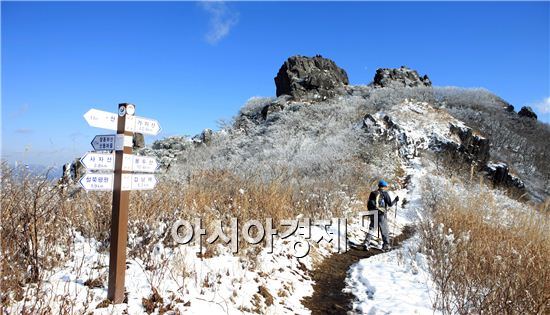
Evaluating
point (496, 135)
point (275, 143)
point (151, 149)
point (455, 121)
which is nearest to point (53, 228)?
point (275, 143)

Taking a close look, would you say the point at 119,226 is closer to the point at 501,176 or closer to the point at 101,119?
the point at 101,119

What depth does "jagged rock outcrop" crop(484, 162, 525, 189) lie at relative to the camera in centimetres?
2048

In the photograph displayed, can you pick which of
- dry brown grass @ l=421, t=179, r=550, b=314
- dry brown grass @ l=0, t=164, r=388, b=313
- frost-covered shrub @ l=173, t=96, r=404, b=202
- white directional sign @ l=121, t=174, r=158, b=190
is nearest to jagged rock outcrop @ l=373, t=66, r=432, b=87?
frost-covered shrub @ l=173, t=96, r=404, b=202

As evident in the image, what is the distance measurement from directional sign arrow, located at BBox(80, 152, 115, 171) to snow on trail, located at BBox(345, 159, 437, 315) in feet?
12.3

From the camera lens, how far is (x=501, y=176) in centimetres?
2075

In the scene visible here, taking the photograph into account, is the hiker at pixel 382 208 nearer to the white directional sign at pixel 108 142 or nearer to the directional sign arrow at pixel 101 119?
the white directional sign at pixel 108 142

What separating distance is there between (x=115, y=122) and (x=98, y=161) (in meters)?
0.45

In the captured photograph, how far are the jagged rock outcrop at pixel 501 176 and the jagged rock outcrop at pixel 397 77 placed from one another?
17.3 m

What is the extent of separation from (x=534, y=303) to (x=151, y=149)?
81.3ft

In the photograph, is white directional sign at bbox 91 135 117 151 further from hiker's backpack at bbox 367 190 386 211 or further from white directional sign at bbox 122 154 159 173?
hiker's backpack at bbox 367 190 386 211

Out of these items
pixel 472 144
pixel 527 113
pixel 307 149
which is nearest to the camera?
pixel 307 149

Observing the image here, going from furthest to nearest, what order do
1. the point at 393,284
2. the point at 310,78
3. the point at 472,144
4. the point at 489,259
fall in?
1. the point at 310,78
2. the point at 472,144
3. the point at 393,284
4. the point at 489,259

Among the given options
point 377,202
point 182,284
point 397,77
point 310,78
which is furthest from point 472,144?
point 182,284

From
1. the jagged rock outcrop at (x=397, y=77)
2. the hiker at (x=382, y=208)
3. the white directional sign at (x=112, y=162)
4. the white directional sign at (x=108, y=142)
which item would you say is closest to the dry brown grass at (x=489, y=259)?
the hiker at (x=382, y=208)
